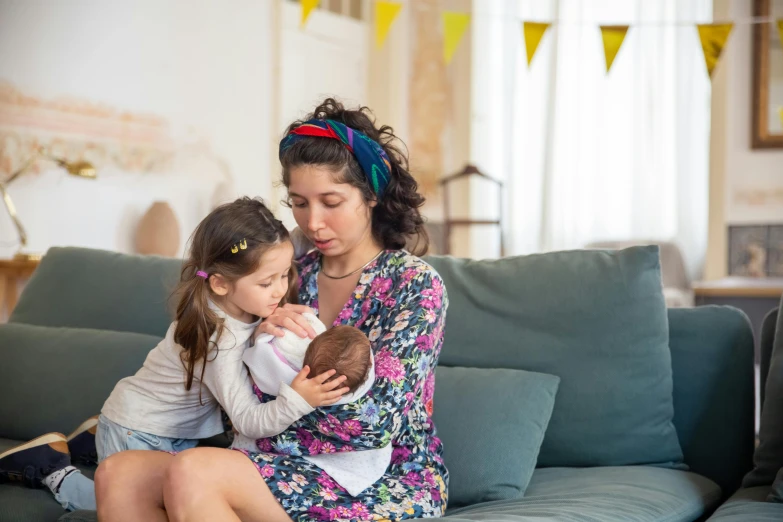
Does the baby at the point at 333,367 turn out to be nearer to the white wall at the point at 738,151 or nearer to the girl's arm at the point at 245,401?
the girl's arm at the point at 245,401

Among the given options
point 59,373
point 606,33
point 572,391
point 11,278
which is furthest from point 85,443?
point 606,33

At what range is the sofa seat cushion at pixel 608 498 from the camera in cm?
158

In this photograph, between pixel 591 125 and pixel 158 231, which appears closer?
pixel 158 231

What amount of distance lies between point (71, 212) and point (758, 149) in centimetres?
400

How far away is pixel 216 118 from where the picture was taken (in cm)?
520

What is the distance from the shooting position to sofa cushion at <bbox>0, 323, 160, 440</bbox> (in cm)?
225

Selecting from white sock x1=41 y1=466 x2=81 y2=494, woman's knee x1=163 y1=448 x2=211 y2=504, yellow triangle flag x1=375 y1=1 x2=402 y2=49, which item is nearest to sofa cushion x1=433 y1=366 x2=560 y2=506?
woman's knee x1=163 y1=448 x2=211 y2=504

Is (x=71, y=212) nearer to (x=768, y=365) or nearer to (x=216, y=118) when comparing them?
(x=216, y=118)

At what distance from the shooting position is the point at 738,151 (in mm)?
5316

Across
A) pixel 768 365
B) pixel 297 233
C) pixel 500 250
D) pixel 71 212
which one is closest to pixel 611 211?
pixel 500 250

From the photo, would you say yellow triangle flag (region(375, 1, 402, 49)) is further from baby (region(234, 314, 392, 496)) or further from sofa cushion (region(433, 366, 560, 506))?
baby (region(234, 314, 392, 496))

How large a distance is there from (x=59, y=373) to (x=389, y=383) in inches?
45.9

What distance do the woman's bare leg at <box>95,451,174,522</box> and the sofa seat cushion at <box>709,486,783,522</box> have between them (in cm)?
104

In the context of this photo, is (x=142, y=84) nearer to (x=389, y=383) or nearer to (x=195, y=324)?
(x=195, y=324)
